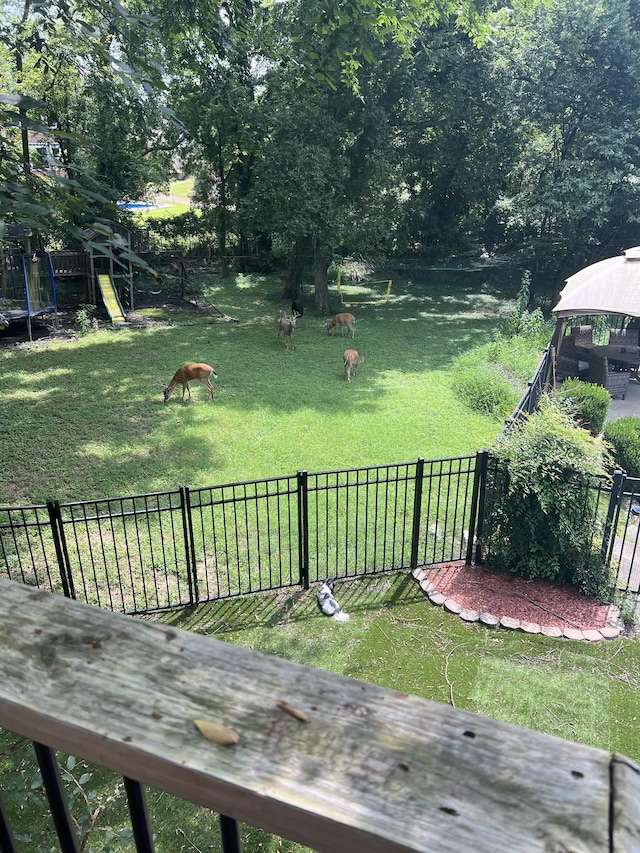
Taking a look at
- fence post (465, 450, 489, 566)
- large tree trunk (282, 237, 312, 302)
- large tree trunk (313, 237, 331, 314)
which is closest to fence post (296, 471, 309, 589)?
fence post (465, 450, 489, 566)

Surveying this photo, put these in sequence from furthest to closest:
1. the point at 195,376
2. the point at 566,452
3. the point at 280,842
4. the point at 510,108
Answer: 1. the point at 510,108
2. the point at 195,376
3. the point at 566,452
4. the point at 280,842

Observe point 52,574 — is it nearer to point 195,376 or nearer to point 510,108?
point 195,376

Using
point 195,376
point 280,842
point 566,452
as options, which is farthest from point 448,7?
point 280,842

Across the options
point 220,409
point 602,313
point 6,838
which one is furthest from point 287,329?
point 6,838

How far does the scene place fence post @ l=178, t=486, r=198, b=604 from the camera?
640 centimetres

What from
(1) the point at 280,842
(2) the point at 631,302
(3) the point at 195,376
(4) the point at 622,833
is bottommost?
(1) the point at 280,842

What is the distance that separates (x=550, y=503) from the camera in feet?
21.7

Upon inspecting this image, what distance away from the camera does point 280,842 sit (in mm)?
4156

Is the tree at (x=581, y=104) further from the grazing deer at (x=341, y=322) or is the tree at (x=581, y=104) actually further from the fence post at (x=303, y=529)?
the fence post at (x=303, y=529)

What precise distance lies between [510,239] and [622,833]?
102 feet

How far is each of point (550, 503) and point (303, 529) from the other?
8.91ft

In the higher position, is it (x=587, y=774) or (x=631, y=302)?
(x=587, y=774)

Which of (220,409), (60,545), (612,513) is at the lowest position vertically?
(220,409)

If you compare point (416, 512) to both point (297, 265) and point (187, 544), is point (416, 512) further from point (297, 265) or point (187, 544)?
point (297, 265)
